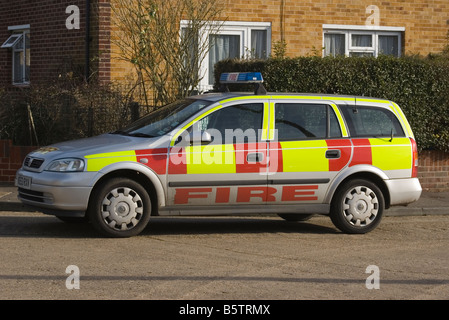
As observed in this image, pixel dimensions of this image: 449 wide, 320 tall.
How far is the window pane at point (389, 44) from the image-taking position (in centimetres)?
2072

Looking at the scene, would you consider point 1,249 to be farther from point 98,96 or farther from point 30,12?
point 30,12

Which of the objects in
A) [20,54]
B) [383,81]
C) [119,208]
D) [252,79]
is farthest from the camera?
[20,54]

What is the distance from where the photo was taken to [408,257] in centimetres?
954

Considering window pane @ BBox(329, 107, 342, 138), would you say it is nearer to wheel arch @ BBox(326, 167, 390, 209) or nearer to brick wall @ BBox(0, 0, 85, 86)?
wheel arch @ BBox(326, 167, 390, 209)

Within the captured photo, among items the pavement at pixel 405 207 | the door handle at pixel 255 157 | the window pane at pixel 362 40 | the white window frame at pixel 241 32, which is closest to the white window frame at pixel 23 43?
the white window frame at pixel 241 32

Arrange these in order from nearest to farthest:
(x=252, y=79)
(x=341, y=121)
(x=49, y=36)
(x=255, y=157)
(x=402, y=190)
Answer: (x=255, y=157) → (x=252, y=79) → (x=341, y=121) → (x=402, y=190) → (x=49, y=36)

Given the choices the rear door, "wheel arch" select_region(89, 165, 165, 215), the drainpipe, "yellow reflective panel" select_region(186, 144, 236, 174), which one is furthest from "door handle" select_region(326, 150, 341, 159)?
the drainpipe

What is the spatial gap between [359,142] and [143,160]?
109 inches

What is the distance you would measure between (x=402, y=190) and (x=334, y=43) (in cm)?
942

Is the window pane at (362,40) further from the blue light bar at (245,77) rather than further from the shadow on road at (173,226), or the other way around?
the blue light bar at (245,77)

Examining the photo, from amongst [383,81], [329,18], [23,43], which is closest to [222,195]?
[383,81]

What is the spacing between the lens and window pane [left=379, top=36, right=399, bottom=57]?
68.0 ft

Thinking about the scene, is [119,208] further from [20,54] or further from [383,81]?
[20,54]

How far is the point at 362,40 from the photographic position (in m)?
20.5
